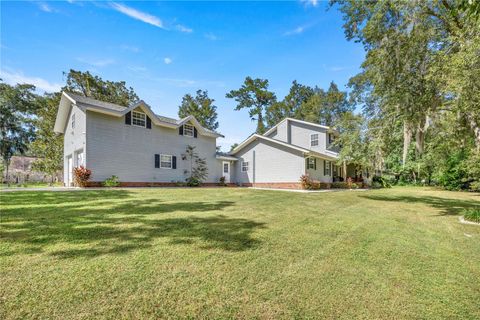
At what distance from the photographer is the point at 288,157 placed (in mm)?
19109

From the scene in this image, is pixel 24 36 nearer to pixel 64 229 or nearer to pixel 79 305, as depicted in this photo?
pixel 64 229

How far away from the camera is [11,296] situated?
244 centimetres

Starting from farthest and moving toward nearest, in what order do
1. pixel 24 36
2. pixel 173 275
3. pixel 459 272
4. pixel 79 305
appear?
pixel 24 36 → pixel 459 272 → pixel 173 275 → pixel 79 305

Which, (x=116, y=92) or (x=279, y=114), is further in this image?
(x=279, y=114)

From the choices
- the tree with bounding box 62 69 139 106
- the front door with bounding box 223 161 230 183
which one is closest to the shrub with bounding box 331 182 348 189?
the front door with bounding box 223 161 230 183

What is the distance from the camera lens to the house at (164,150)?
47.9 feet

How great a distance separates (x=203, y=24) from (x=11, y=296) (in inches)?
539

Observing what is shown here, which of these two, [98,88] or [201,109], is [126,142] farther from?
[201,109]

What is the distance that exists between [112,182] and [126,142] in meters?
2.90

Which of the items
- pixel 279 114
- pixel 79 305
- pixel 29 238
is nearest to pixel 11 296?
pixel 79 305

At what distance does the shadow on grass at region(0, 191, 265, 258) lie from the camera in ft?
12.3

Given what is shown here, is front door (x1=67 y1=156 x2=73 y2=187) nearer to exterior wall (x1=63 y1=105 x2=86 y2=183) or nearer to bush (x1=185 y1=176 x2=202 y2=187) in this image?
exterior wall (x1=63 y1=105 x2=86 y2=183)

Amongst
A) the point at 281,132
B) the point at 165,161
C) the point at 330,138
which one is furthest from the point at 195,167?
the point at 330,138

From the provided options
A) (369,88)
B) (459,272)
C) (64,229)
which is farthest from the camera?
(369,88)
